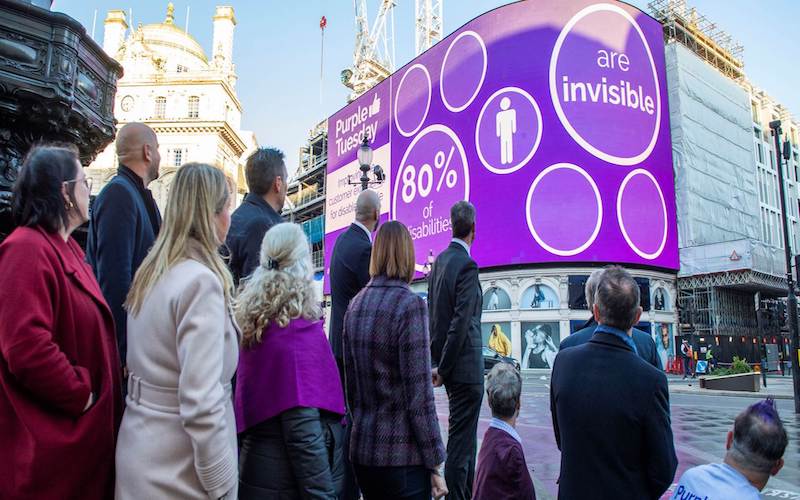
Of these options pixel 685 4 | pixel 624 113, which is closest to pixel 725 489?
pixel 624 113

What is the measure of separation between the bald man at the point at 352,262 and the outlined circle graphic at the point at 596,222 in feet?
88.6

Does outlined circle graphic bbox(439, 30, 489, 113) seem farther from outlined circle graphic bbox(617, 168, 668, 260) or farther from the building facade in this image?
the building facade

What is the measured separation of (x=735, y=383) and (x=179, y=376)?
20.3 meters

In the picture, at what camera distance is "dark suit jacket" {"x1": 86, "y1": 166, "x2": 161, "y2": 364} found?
9.01ft

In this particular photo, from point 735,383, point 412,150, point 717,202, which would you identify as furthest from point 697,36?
point 735,383

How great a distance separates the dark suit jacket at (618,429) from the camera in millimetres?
2525

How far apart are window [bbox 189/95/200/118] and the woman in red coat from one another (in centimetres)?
5342

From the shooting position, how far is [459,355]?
422 centimetres

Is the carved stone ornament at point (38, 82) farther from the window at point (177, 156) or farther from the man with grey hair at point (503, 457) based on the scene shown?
the window at point (177, 156)

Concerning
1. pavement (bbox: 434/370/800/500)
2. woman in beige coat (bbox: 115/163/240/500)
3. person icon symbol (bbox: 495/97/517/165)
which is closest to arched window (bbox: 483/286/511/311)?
person icon symbol (bbox: 495/97/517/165)

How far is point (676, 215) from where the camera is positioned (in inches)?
1309

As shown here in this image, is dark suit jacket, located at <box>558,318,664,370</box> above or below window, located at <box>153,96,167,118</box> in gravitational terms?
below

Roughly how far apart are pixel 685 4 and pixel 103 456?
1903 inches


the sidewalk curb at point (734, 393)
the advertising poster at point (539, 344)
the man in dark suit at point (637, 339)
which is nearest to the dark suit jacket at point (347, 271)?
the man in dark suit at point (637, 339)
